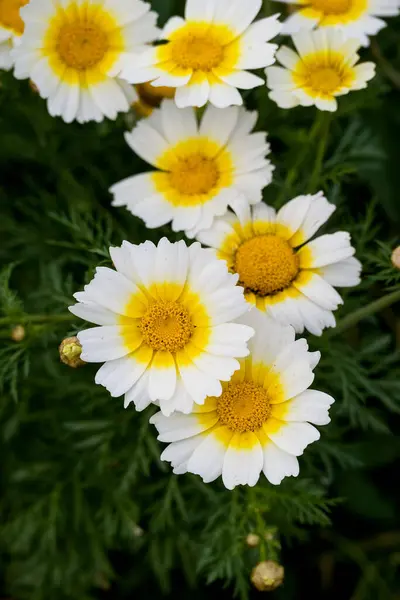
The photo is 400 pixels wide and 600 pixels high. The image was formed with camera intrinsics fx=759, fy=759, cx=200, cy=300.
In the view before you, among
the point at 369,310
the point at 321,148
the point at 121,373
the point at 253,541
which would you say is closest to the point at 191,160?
the point at 321,148

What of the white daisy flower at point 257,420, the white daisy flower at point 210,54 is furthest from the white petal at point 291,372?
the white daisy flower at point 210,54

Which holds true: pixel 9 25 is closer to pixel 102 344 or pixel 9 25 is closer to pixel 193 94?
pixel 193 94

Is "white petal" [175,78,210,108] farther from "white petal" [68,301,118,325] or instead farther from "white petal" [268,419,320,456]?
"white petal" [268,419,320,456]

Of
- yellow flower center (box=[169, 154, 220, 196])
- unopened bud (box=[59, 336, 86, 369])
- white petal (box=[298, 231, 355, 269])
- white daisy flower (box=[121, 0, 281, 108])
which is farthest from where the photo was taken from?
yellow flower center (box=[169, 154, 220, 196])

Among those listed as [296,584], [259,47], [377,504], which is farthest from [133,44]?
[296,584]

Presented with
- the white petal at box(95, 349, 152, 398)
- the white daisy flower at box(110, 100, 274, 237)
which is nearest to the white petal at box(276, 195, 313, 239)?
the white daisy flower at box(110, 100, 274, 237)

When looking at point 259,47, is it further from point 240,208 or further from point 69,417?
point 69,417

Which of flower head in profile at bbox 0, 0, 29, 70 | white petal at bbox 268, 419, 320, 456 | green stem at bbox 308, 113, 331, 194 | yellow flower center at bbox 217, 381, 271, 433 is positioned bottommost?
white petal at bbox 268, 419, 320, 456
